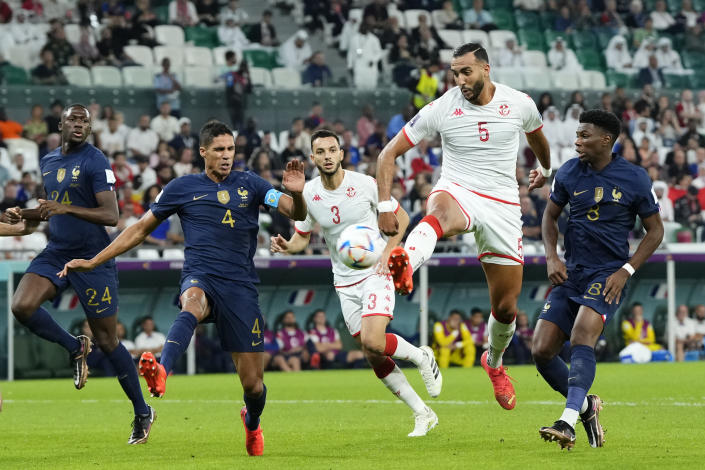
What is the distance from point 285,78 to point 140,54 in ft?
10.4

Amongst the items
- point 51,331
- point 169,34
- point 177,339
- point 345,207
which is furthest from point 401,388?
point 169,34

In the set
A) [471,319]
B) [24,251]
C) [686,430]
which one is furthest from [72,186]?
[471,319]

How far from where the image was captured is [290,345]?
21.4m

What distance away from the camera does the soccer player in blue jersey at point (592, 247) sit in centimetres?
842

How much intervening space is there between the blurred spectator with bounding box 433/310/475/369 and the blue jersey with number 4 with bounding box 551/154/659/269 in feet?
42.7

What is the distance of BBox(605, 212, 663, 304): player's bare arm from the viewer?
27.6ft

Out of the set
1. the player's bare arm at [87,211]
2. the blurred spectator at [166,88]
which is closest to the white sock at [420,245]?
the player's bare arm at [87,211]

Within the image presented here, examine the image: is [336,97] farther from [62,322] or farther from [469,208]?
[469,208]

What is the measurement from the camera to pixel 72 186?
975 cm

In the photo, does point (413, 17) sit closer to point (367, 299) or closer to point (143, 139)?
point (143, 139)

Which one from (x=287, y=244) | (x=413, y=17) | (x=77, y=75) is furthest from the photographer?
(x=413, y=17)

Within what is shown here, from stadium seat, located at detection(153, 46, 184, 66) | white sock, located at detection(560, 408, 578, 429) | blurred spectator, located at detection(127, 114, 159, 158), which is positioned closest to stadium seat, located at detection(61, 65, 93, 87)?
stadium seat, located at detection(153, 46, 184, 66)

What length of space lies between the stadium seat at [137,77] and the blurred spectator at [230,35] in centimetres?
229

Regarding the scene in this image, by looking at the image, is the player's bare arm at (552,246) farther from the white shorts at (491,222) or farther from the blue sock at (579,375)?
the blue sock at (579,375)
